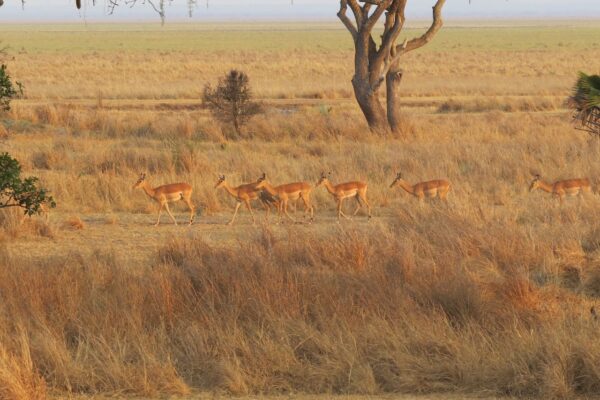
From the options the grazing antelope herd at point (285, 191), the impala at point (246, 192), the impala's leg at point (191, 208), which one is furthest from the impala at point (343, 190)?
the impala's leg at point (191, 208)

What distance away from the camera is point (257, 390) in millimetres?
7582

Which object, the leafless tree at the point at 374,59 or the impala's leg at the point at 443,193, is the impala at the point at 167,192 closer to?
the impala's leg at the point at 443,193

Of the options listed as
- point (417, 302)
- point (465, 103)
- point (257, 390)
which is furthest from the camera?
point (465, 103)

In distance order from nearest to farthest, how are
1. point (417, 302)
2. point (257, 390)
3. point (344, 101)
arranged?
point (257, 390)
point (417, 302)
point (344, 101)

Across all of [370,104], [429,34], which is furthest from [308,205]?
[429,34]

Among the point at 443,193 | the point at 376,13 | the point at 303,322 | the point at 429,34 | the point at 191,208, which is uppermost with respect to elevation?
the point at 376,13

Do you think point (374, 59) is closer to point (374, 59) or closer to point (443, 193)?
point (374, 59)

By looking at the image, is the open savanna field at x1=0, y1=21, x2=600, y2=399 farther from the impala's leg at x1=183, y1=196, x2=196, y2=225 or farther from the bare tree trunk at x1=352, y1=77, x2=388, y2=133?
the bare tree trunk at x1=352, y1=77, x2=388, y2=133

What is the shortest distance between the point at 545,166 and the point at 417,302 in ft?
34.5

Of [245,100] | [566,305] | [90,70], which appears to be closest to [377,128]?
[245,100]

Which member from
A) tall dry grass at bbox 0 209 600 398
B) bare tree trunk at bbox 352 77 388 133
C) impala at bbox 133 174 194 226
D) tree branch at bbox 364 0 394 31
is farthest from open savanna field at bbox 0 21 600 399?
tree branch at bbox 364 0 394 31

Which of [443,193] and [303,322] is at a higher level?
[303,322]

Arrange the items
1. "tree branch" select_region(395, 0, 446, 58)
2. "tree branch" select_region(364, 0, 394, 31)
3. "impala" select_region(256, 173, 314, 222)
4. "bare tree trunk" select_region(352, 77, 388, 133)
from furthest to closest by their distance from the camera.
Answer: "tree branch" select_region(395, 0, 446, 58), "bare tree trunk" select_region(352, 77, 388, 133), "tree branch" select_region(364, 0, 394, 31), "impala" select_region(256, 173, 314, 222)

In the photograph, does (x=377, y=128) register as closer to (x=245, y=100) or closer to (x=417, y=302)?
(x=245, y=100)
